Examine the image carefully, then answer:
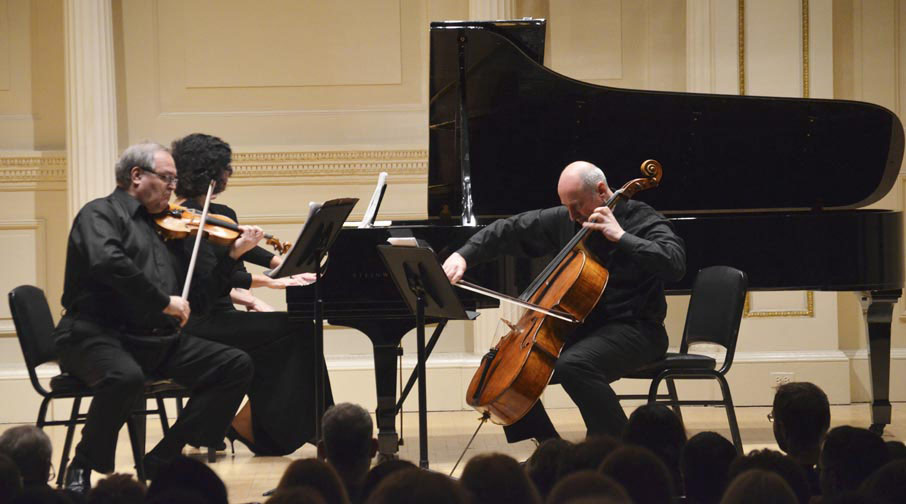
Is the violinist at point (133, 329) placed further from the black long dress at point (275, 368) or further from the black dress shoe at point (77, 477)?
the black long dress at point (275, 368)

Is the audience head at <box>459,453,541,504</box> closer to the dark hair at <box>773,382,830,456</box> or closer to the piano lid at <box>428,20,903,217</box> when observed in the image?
the dark hair at <box>773,382,830,456</box>

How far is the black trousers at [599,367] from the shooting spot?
3736 mm

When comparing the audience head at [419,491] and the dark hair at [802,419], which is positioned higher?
the audience head at [419,491]

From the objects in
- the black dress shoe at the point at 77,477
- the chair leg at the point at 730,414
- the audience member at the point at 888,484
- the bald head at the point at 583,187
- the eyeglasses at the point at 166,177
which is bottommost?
the black dress shoe at the point at 77,477

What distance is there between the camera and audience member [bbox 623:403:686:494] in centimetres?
241

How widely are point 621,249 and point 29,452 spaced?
220 cm

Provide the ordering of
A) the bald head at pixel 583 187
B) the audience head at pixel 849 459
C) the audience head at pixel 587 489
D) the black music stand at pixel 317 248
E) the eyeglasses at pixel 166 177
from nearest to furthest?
the audience head at pixel 587 489 → the audience head at pixel 849 459 → the black music stand at pixel 317 248 → the eyeglasses at pixel 166 177 → the bald head at pixel 583 187

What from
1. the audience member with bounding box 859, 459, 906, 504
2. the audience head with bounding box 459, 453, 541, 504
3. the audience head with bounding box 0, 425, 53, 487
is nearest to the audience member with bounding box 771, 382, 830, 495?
the audience member with bounding box 859, 459, 906, 504

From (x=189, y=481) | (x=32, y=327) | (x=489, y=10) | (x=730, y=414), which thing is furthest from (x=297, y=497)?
(x=489, y=10)

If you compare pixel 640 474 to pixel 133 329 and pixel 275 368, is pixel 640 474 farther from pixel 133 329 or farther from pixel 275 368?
pixel 275 368

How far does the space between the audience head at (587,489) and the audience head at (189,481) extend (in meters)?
0.63

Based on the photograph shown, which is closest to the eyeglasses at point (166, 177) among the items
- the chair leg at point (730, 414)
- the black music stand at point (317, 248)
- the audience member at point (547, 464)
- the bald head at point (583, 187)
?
the black music stand at point (317, 248)

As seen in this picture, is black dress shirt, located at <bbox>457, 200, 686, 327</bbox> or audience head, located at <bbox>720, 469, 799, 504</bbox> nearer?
audience head, located at <bbox>720, 469, 799, 504</bbox>

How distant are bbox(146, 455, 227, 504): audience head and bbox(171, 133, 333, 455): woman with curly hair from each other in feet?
6.99
